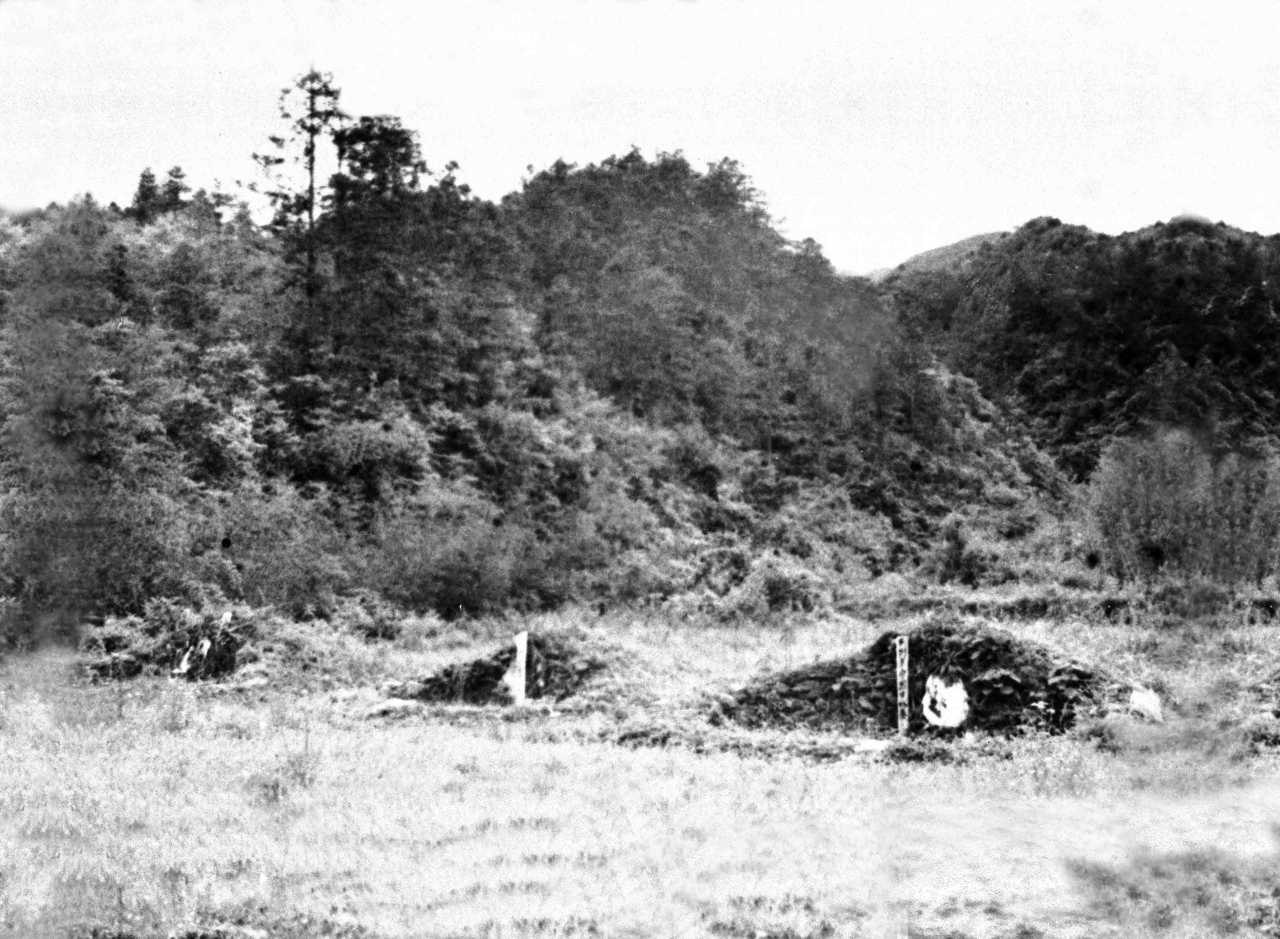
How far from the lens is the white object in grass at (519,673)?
20.6 m

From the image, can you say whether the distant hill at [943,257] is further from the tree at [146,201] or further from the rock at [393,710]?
the rock at [393,710]

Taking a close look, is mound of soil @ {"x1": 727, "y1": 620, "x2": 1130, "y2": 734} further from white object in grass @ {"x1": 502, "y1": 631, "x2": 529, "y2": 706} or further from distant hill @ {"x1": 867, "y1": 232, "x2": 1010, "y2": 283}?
distant hill @ {"x1": 867, "y1": 232, "x2": 1010, "y2": 283}

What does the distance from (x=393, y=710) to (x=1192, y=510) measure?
19.0m

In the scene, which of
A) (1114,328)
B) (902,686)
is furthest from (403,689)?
(1114,328)

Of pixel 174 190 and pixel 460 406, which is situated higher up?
pixel 174 190

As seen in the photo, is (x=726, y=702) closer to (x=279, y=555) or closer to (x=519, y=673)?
A: (x=519, y=673)

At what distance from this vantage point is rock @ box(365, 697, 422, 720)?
18812 mm

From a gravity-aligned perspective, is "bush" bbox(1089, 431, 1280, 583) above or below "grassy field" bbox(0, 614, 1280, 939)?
above

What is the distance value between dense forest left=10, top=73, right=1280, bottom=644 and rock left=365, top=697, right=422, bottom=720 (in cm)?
1015

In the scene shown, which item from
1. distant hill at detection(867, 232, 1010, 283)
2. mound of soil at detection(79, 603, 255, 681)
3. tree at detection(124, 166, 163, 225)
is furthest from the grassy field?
distant hill at detection(867, 232, 1010, 283)

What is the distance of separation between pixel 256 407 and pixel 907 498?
28.8 meters

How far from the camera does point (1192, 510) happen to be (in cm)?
2923

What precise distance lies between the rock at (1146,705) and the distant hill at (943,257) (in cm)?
7169

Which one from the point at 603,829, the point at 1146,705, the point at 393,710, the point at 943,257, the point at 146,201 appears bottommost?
the point at 393,710
